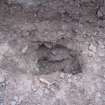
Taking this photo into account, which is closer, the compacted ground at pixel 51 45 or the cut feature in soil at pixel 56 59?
the compacted ground at pixel 51 45

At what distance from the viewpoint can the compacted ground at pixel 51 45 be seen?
2.29 meters

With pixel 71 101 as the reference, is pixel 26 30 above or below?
above

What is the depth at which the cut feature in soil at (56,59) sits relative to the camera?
248cm

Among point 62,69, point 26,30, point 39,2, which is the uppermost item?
point 39,2

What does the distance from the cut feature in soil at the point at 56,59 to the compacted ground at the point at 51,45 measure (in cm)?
1

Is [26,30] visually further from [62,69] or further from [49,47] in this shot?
[62,69]

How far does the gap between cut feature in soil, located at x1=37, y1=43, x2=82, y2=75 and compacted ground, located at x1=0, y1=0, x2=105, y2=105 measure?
0.01 metres

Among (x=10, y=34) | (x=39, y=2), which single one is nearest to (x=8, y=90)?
(x=10, y=34)

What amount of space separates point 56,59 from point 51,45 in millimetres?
165

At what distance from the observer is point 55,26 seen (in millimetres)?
2412

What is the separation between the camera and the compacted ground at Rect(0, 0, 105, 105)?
2.29 m

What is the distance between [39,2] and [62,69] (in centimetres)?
74

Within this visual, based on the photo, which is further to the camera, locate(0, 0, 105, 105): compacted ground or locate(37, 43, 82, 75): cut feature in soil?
locate(37, 43, 82, 75): cut feature in soil

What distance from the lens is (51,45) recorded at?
2486 millimetres
